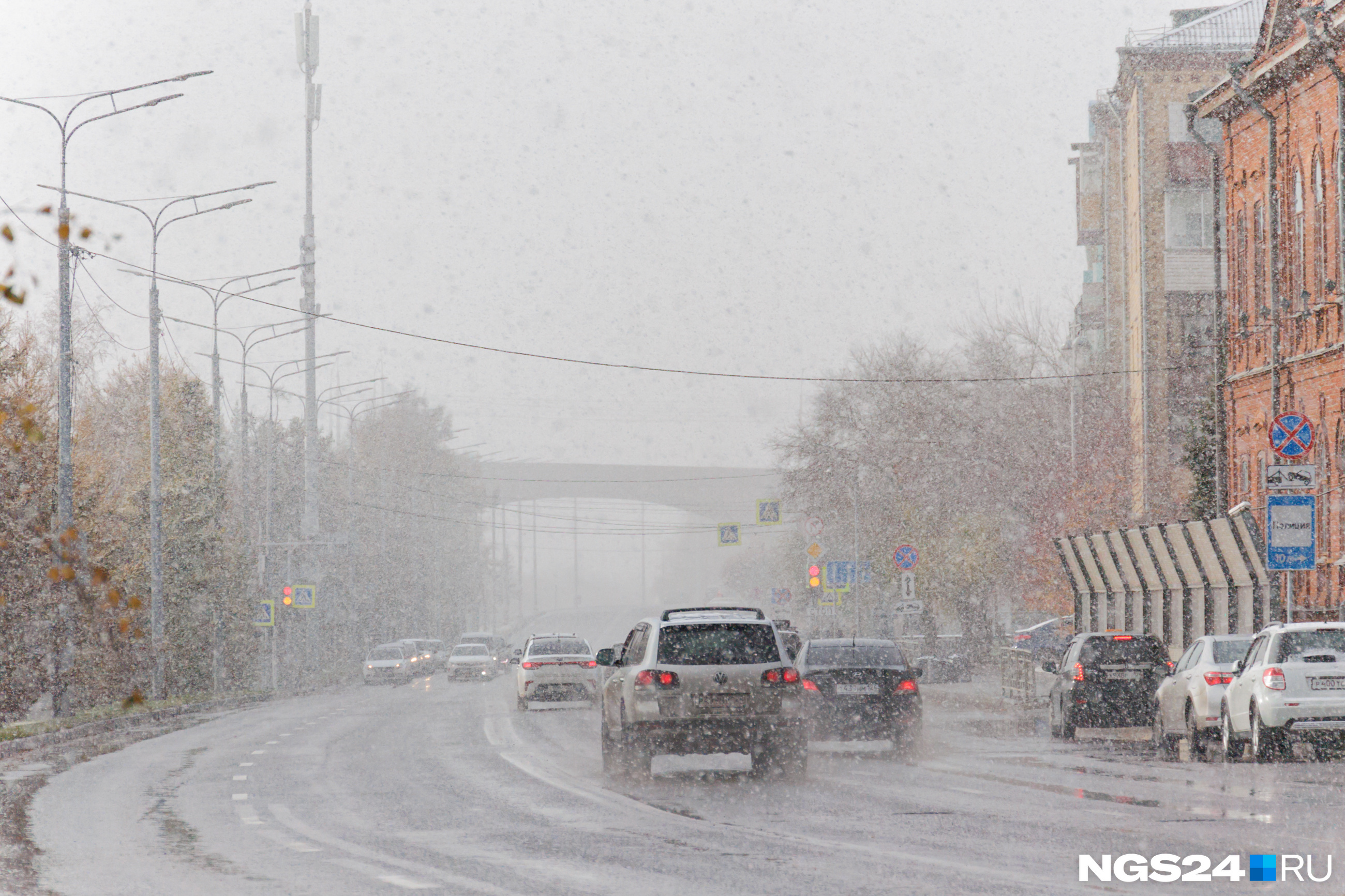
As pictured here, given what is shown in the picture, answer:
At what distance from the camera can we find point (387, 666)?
62750 mm

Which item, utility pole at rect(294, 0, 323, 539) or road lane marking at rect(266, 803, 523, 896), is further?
utility pole at rect(294, 0, 323, 539)

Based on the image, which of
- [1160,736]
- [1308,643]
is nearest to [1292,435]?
[1160,736]

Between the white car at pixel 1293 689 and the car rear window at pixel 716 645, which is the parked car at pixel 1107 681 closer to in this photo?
the white car at pixel 1293 689

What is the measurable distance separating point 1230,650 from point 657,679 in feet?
26.6

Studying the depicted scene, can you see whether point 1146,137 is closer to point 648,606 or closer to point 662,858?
point 662,858

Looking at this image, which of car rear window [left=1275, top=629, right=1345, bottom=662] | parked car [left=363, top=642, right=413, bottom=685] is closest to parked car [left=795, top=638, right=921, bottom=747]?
car rear window [left=1275, top=629, right=1345, bottom=662]

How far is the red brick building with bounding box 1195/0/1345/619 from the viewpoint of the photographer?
34281 millimetres

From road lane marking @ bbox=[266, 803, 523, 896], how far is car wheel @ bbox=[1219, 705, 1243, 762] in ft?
35.9

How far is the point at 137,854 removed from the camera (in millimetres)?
12836

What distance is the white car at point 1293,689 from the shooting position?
19906 millimetres

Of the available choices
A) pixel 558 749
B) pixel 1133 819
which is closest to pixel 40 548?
pixel 1133 819

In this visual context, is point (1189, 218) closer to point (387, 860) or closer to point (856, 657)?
point (856, 657)

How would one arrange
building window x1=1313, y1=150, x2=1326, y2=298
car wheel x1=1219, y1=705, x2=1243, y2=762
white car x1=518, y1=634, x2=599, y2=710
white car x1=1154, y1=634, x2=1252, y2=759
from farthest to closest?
white car x1=518, y1=634, x2=599, y2=710, building window x1=1313, y1=150, x2=1326, y2=298, white car x1=1154, y1=634, x2=1252, y2=759, car wheel x1=1219, y1=705, x2=1243, y2=762

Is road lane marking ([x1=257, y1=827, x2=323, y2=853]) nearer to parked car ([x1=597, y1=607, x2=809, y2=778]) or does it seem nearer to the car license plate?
parked car ([x1=597, y1=607, x2=809, y2=778])
